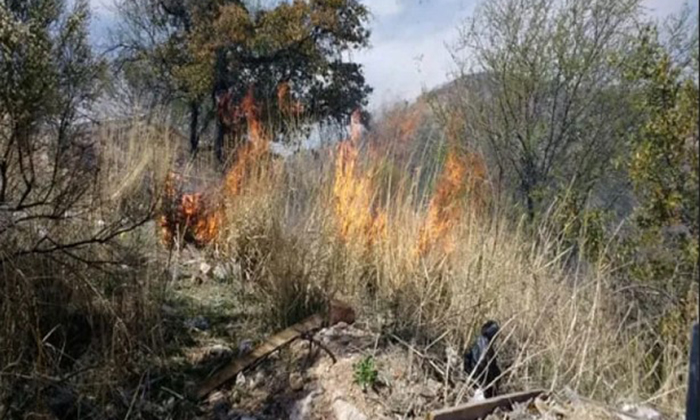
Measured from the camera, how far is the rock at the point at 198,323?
3.35 metres

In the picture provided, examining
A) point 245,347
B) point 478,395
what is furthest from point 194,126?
point 478,395

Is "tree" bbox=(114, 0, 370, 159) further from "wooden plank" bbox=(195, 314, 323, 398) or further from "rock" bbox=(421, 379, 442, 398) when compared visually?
"rock" bbox=(421, 379, 442, 398)

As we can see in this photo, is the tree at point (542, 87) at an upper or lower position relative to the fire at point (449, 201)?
upper

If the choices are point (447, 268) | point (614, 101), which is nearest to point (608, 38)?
point (614, 101)

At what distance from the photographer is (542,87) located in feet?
18.9

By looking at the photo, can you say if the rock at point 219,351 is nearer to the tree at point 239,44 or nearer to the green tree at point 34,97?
the green tree at point 34,97

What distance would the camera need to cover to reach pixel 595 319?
8.41 feet

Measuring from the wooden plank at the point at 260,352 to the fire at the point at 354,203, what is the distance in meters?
0.59

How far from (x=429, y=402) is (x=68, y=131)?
1961 millimetres

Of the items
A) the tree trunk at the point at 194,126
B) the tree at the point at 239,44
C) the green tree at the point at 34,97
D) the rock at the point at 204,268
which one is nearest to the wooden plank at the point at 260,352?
the green tree at the point at 34,97

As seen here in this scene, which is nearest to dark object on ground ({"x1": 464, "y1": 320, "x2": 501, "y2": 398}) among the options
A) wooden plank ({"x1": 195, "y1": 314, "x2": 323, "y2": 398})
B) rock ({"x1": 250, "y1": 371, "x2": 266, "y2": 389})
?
wooden plank ({"x1": 195, "y1": 314, "x2": 323, "y2": 398})

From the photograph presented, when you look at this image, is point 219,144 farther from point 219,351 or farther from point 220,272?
point 219,351

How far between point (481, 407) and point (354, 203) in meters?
1.49

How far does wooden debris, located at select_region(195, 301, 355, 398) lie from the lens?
110 inches
